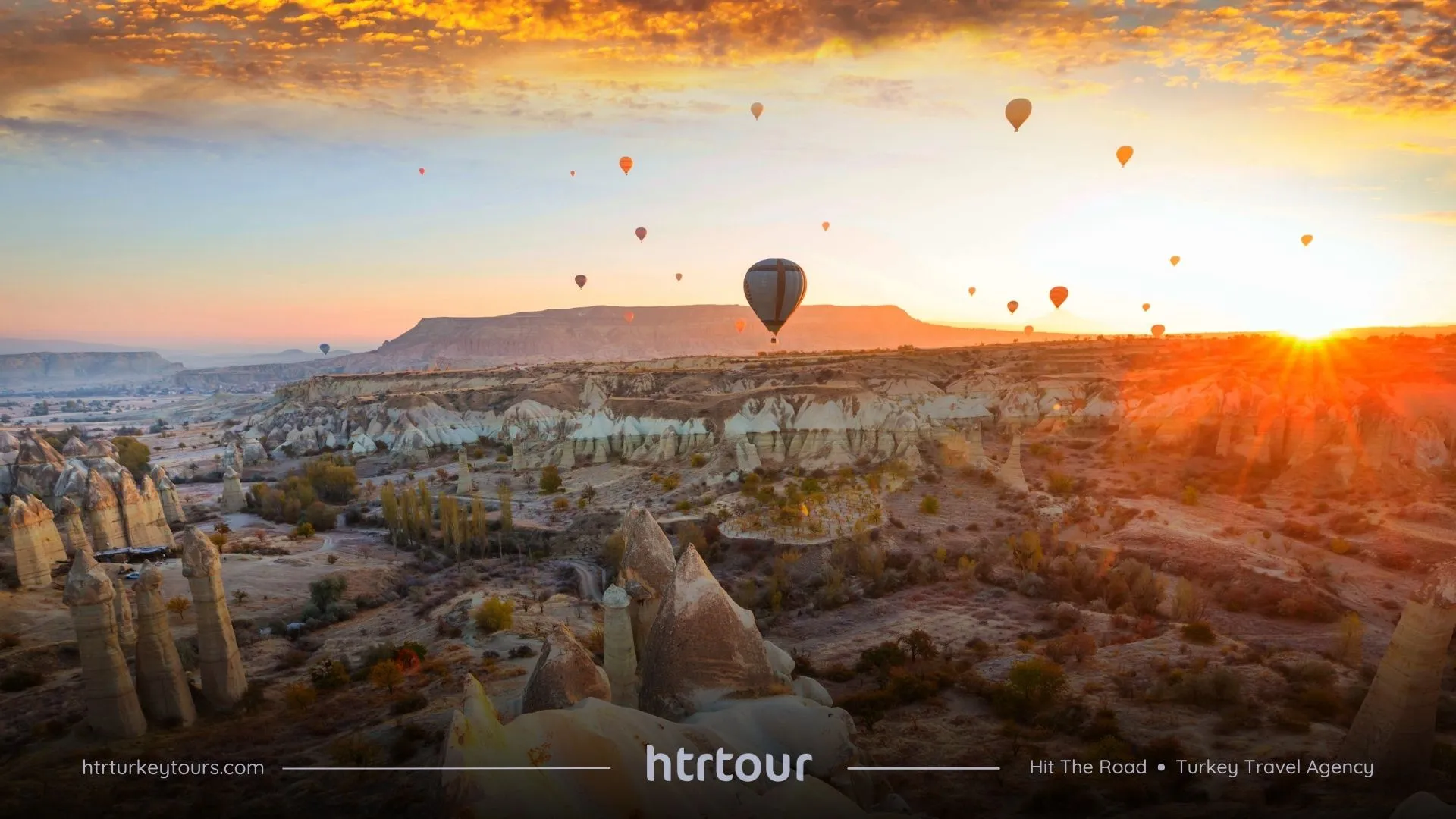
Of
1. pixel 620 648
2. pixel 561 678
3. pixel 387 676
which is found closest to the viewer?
pixel 561 678

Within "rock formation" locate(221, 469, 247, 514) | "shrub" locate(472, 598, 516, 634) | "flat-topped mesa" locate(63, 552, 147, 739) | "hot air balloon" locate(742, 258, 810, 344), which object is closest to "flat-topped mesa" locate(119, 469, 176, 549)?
"rock formation" locate(221, 469, 247, 514)

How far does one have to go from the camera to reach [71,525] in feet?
85.7

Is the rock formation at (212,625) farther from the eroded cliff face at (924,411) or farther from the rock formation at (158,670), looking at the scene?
the eroded cliff face at (924,411)

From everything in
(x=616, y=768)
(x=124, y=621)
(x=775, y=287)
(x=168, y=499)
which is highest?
(x=775, y=287)

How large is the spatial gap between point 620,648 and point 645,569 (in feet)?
5.77

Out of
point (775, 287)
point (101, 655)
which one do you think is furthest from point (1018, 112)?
point (101, 655)

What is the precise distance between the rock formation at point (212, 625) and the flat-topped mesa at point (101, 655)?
4.20ft

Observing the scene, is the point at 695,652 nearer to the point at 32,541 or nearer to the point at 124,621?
the point at 124,621

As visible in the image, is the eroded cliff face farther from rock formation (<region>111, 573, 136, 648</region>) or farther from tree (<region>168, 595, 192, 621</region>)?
rock formation (<region>111, 573, 136, 648</region>)

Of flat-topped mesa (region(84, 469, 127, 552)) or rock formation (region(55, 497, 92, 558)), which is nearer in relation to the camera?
rock formation (region(55, 497, 92, 558))

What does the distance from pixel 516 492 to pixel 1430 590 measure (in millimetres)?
40132

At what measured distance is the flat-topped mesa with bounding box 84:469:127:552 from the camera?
28312 millimetres

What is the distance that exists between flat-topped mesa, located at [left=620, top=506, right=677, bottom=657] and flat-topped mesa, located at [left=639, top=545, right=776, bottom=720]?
2024mm

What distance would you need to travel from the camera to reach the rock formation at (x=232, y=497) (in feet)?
140
